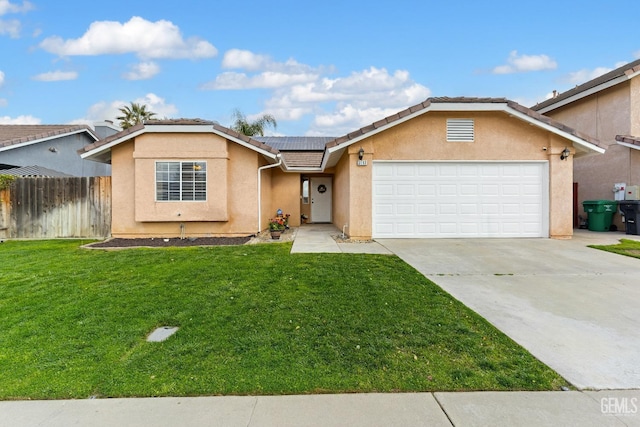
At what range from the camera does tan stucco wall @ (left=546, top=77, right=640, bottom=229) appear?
11.6 meters

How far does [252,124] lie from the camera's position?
2644 centimetres

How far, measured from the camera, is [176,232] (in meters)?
10.5

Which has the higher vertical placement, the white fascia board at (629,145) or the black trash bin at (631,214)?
the white fascia board at (629,145)

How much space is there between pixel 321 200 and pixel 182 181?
7.52m

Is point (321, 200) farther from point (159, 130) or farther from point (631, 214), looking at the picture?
point (631, 214)

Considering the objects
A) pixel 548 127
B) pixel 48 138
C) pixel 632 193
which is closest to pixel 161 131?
pixel 48 138

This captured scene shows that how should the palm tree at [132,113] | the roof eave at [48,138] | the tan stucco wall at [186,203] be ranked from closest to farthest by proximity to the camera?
the tan stucco wall at [186,203]
the roof eave at [48,138]
the palm tree at [132,113]

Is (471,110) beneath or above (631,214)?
above

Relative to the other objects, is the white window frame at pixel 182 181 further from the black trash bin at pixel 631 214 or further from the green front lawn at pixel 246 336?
the black trash bin at pixel 631 214

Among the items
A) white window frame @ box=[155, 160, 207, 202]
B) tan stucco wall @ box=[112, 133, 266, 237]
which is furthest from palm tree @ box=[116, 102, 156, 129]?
white window frame @ box=[155, 160, 207, 202]

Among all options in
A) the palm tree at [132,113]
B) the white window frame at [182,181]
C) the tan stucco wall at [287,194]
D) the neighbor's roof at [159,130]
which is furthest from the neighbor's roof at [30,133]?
the palm tree at [132,113]

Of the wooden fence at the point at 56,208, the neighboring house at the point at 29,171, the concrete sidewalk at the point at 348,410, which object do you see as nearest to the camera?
the concrete sidewalk at the point at 348,410

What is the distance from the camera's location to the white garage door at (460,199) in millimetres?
9859

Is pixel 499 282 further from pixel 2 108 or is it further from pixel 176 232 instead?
pixel 2 108
